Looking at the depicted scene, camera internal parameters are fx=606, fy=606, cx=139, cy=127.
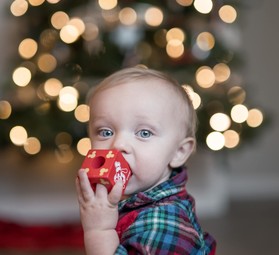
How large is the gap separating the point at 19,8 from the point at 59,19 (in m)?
0.21

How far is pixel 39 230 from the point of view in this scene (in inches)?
113

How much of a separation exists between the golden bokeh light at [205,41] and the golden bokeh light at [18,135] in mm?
953

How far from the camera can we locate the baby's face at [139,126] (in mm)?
1130

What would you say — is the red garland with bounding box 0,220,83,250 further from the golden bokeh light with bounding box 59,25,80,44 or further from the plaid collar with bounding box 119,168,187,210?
the plaid collar with bounding box 119,168,187,210

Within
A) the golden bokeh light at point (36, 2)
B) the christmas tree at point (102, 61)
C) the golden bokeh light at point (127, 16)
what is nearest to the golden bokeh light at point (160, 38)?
the christmas tree at point (102, 61)

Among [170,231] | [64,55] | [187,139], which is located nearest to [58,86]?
[64,55]

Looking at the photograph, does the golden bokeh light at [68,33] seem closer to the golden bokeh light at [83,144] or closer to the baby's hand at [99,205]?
the golden bokeh light at [83,144]

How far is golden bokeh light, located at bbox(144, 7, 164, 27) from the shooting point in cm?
295

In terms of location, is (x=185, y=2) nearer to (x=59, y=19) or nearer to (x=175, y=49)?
(x=175, y=49)

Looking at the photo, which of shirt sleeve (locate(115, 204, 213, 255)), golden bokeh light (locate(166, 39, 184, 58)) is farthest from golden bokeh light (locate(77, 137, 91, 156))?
shirt sleeve (locate(115, 204, 213, 255))

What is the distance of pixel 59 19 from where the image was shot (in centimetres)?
292

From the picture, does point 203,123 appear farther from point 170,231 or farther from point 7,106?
point 170,231

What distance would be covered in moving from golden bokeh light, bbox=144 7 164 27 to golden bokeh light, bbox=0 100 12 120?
787 mm

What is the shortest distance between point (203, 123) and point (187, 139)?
1.73 m
